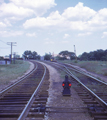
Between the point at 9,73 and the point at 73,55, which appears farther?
the point at 73,55

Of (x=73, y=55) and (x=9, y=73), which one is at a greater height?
(x=73, y=55)

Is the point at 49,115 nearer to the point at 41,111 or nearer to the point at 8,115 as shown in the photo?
the point at 41,111

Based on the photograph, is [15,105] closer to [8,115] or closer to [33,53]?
[8,115]

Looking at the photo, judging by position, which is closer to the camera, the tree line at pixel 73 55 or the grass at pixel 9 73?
the grass at pixel 9 73

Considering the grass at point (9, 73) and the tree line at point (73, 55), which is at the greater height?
the tree line at point (73, 55)

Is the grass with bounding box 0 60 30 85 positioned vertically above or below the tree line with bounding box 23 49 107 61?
below

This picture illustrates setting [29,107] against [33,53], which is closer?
[29,107]

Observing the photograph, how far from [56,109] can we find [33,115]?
1010 mm

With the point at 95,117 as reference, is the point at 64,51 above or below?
above

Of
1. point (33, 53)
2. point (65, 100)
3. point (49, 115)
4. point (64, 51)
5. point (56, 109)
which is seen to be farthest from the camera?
point (33, 53)

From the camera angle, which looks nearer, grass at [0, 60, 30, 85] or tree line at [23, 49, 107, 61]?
grass at [0, 60, 30, 85]

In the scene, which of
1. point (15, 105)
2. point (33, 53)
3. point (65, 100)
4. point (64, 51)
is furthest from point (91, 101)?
point (33, 53)

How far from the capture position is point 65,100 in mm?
6793

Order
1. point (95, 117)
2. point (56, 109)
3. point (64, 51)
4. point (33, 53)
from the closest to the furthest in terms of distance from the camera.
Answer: point (95, 117), point (56, 109), point (64, 51), point (33, 53)
